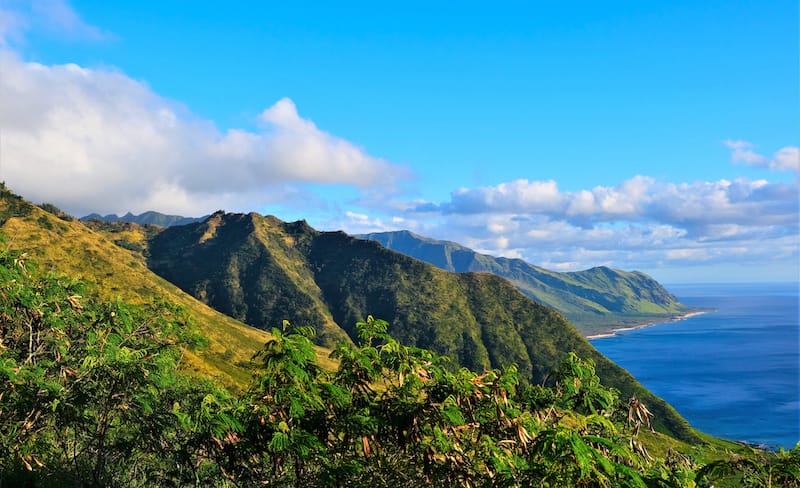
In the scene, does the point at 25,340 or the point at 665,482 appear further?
the point at 25,340

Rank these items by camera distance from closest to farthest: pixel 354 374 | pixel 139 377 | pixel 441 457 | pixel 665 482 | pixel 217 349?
pixel 665 482 → pixel 441 457 → pixel 354 374 → pixel 139 377 → pixel 217 349

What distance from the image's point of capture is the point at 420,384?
38.1 ft

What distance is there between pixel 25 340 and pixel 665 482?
26683 mm

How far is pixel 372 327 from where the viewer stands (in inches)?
522

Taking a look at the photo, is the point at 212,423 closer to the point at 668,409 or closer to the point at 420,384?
the point at 420,384

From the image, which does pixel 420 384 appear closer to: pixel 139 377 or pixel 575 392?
pixel 575 392

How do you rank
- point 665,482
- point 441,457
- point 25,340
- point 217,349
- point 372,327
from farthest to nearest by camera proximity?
point 217,349
point 25,340
point 372,327
point 441,457
point 665,482

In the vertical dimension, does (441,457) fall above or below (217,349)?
above

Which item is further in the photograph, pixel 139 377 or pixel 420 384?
pixel 139 377

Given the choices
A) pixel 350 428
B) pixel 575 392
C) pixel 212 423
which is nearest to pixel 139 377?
pixel 212 423

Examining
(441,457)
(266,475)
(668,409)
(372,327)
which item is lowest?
(668,409)

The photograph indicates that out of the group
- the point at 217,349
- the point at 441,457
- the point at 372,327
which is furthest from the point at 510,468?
the point at 217,349

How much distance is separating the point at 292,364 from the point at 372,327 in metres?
2.69

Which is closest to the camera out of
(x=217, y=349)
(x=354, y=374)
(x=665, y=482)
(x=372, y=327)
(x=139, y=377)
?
(x=665, y=482)
